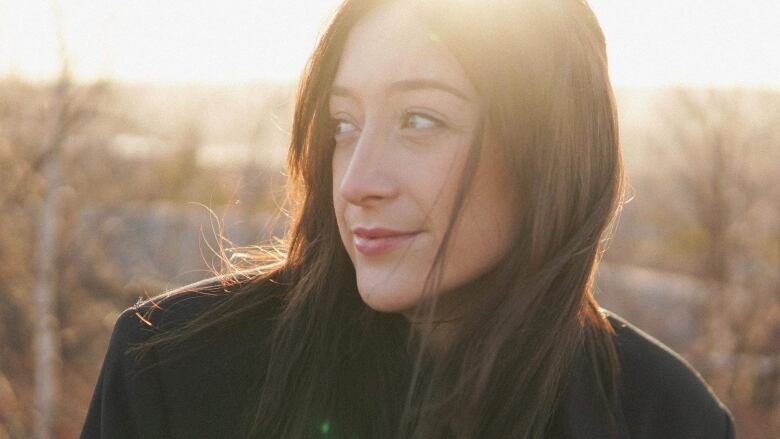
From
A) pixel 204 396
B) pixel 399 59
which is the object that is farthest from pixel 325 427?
pixel 399 59

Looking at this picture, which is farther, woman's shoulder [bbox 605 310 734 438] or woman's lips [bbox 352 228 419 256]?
woman's shoulder [bbox 605 310 734 438]

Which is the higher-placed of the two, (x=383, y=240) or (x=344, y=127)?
(x=344, y=127)

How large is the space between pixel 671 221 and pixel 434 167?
24.9ft

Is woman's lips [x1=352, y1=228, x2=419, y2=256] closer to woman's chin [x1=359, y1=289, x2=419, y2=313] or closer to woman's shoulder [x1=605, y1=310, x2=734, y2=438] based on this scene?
woman's chin [x1=359, y1=289, x2=419, y2=313]

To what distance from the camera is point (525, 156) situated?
6.49ft

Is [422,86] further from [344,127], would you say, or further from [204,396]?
[204,396]

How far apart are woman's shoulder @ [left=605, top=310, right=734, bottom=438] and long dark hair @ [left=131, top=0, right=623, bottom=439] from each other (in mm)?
138

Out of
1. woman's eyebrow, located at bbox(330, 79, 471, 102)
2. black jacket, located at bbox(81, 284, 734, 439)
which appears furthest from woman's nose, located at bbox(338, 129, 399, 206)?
black jacket, located at bbox(81, 284, 734, 439)

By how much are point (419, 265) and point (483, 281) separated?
10.6 inches

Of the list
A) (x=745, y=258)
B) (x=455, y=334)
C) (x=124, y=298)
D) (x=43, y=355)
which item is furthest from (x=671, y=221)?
(x=455, y=334)

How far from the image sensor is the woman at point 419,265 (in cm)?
191

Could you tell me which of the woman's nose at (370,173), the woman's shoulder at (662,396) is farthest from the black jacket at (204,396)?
the woman's nose at (370,173)

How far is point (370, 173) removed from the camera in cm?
189

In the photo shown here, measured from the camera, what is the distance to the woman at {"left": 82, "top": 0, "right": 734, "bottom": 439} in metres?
1.91
